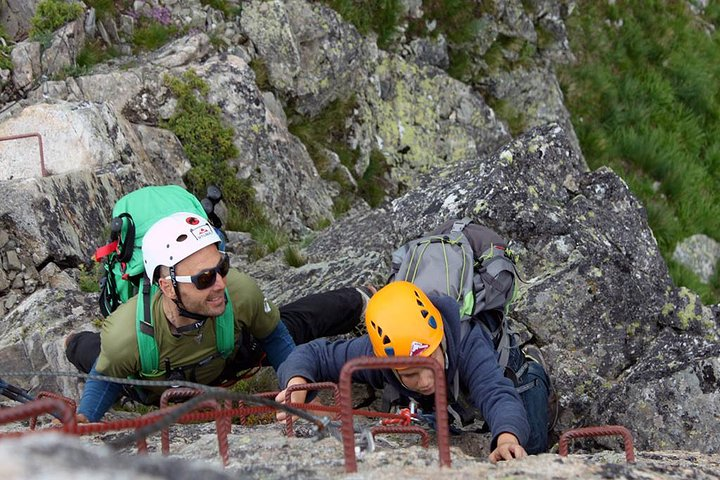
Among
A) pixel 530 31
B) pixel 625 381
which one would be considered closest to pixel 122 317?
pixel 625 381

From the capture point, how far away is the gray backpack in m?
5.34

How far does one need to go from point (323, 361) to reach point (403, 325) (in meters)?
0.86

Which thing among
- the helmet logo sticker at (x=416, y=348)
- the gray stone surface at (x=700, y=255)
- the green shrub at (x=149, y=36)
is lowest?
the gray stone surface at (x=700, y=255)

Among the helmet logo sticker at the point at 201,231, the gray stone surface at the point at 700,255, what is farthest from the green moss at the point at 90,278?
the gray stone surface at the point at 700,255

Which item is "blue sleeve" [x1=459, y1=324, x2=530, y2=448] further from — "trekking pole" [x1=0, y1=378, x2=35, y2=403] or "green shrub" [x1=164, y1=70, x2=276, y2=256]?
"green shrub" [x1=164, y1=70, x2=276, y2=256]

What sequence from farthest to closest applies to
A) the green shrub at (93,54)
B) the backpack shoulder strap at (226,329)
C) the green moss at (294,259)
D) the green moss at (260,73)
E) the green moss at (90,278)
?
the green moss at (260,73) < the green shrub at (93,54) < the green moss at (294,259) < the green moss at (90,278) < the backpack shoulder strap at (226,329)

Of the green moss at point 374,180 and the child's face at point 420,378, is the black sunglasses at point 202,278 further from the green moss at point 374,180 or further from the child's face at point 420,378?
the green moss at point 374,180

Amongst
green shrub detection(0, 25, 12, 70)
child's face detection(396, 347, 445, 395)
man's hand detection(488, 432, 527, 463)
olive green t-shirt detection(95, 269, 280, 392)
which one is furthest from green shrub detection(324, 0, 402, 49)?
man's hand detection(488, 432, 527, 463)

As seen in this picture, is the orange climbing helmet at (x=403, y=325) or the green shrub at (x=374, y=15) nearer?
the orange climbing helmet at (x=403, y=325)

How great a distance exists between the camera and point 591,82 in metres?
15.5

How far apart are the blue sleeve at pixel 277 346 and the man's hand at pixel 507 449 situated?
2.15m

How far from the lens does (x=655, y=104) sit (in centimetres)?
1536

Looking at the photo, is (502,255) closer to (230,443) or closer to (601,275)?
(601,275)

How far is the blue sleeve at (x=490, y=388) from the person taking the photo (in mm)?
4188
